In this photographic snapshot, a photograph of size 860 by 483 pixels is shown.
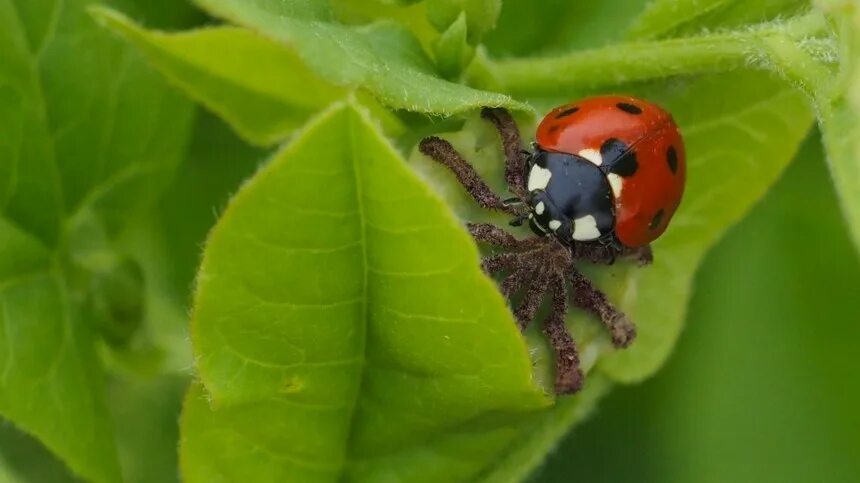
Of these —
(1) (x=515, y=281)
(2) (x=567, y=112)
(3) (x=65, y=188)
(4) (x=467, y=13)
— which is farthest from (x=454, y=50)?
(3) (x=65, y=188)

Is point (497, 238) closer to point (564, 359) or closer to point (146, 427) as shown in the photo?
point (564, 359)

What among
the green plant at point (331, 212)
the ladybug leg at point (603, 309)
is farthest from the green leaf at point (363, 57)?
the ladybug leg at point (603, 309)

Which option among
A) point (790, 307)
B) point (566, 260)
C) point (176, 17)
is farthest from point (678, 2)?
point (790, 307)

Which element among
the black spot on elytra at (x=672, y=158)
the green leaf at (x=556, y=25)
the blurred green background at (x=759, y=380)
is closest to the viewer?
the black spot on elytra at (x=672, y=158)

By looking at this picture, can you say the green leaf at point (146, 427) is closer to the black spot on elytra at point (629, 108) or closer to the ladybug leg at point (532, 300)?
the ladybug leg at point (532, 300)

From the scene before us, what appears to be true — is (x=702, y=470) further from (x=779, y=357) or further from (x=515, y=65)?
(x=515, y=65)

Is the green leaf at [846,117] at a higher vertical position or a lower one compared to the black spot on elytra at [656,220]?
higher

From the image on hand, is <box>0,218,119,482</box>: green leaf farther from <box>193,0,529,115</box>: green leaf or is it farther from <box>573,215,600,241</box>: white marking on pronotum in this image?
<box>573,215,600,241</box>: white marking on pronotum
